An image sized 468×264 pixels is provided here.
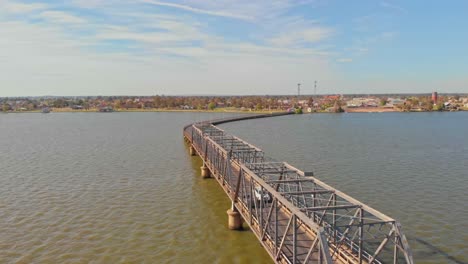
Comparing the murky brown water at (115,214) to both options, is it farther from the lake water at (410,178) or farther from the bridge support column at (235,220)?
the lake water at (410,178)

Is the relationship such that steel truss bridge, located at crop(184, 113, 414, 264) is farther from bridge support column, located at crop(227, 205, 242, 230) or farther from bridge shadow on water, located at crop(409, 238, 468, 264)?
bridge shadow on water, located at crop(409, 238, 468, 264)

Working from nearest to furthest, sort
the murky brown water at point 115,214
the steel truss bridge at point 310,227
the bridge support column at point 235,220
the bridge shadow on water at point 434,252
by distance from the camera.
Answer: the steel truss bridge at point 310,227 → the bridge shadow on water at point 434,252 → the murky brown water at point 115,214 → the bridge support column at point 235,220

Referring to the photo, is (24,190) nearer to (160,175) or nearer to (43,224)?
(43,224)

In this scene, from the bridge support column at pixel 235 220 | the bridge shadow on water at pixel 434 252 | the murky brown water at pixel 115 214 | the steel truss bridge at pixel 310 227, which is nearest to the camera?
the steel truss bridge at pixel 310 227

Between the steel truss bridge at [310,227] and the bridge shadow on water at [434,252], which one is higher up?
the steel truss bridge at [310,227]

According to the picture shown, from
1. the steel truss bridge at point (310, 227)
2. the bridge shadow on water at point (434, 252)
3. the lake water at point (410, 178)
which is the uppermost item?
the steel truss bridge at point (310, 227)

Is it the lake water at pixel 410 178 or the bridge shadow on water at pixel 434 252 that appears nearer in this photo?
the bridge shadow on water at pixel 434 252

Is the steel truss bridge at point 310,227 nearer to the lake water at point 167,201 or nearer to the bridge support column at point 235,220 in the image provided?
the bridge support column at point 235,220

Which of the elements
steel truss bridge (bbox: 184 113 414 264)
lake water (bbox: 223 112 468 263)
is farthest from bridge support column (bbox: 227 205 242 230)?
lake water (bbox: 223 112 468 263)

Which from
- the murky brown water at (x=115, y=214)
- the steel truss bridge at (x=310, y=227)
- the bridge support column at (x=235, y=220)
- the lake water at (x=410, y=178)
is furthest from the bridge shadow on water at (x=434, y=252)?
the bridge support column at (x=235, y=220)

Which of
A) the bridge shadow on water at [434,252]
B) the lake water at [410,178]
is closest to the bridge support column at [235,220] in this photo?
the lake water at [410,178]

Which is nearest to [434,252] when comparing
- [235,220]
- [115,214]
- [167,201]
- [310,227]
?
[235,220]
